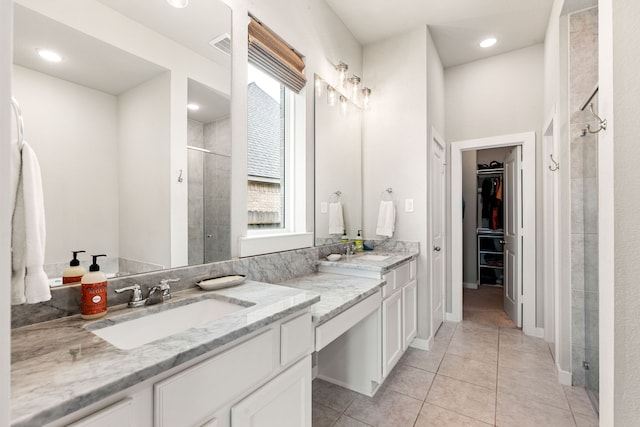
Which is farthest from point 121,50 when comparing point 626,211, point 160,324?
point 626,211

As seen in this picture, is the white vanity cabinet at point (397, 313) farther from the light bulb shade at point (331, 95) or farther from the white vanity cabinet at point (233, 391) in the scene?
the light bulb shade at point (331, 95)

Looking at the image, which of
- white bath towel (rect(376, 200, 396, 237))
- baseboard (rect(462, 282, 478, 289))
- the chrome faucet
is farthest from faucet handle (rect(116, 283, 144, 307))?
baseboard (rect(462, 282, 478, 289))

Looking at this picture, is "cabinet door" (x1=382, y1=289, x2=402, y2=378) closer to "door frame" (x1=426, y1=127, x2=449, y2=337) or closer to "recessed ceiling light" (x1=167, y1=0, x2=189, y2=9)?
"door frame" (x1=426, y1=127, x2=449, y2=337)

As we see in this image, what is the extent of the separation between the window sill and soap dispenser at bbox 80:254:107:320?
2.28 feet

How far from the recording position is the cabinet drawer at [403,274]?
2.24m

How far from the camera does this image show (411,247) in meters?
2.73

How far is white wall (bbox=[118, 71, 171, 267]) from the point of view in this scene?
117 centimetres

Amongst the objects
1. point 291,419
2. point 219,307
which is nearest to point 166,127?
point 219,307

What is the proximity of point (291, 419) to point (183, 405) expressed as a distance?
20.9 inches

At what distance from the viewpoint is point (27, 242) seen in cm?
77

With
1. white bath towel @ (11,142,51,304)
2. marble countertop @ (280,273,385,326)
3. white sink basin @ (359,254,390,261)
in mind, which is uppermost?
white bath towel @ (11,142,51,304)

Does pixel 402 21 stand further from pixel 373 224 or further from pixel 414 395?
pixel 414 395

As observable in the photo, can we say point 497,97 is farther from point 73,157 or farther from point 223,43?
point 73,157

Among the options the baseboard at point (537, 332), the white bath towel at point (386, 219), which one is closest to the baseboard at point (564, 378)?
the baseboard at point (537, 332)
